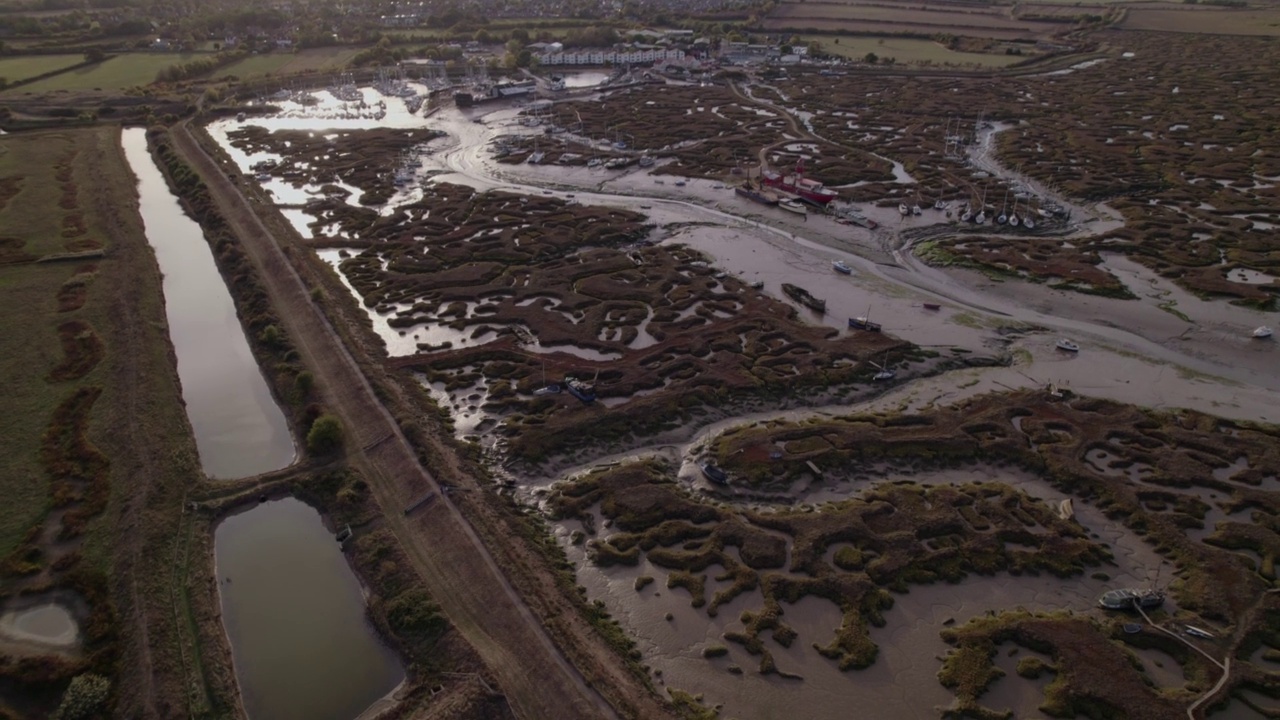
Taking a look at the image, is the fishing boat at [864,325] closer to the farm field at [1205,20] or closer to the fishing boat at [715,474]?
the fishing boat at [715,474]

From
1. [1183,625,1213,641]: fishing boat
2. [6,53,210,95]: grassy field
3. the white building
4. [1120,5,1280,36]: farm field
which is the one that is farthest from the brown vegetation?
[6,53,210,95]: grassy field

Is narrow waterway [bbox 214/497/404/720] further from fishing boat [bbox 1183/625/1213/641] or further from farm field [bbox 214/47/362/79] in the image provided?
farm field [bbox 214/47/362/79]

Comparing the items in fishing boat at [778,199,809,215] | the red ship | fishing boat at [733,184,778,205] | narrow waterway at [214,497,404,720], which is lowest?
narrow waterway at [214,497,404,720]

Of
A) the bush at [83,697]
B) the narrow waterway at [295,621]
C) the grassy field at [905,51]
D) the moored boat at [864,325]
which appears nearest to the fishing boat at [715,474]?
the narrow waterway at [295,621]

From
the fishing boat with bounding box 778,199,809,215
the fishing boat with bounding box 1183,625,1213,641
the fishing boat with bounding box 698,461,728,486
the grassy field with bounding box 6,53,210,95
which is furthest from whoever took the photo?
the grassy field with bounding box 6,53,210,95

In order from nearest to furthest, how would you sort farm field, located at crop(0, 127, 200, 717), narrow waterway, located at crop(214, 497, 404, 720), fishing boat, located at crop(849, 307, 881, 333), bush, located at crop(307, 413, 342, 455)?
narrow waterway, located at crop(214, 497, 404, 720)
farm field, located at crop(0, 127, 200, 717)
bush, located at crop(307, 413, 342, 455)
fishing boat, located at crop(849, 307, 881, 333)

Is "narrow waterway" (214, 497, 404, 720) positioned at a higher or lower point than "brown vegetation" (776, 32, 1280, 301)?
lower

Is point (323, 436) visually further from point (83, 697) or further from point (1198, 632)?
point (1198, 632)
